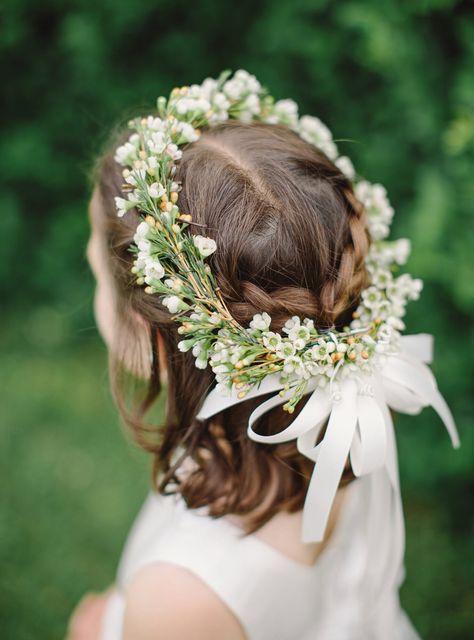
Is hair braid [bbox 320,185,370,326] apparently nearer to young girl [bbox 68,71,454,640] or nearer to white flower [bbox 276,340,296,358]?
young girl [bbox 68,71,454,640]

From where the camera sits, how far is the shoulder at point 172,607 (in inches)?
54.5

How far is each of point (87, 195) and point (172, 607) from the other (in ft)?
9.43

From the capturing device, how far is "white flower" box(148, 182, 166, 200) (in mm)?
1243

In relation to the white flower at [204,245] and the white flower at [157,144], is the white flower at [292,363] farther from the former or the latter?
the white flower at [157,144]

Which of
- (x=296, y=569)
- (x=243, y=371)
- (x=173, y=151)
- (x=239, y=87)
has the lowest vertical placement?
(x=296, y=569)

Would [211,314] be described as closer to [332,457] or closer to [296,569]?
[332,457]

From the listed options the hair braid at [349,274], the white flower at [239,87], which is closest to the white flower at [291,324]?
the hair braid at [349,274]

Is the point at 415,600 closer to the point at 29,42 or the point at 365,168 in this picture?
the point at 365,168

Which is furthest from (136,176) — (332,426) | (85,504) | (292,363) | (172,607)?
(85,504)

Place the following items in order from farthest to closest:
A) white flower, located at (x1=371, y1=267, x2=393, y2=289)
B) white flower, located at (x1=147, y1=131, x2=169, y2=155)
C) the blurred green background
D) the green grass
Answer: the green grass < the blurred green background < white flower, located at (x1=371, y1=267, x2=393, y2=289) < white flower, located at (x1=147, y1=131, x2=169, y2=155)

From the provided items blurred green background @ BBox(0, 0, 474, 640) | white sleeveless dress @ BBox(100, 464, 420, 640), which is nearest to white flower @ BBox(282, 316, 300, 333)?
white sleeveless dress @ BBox(100, 464, 420, 640)

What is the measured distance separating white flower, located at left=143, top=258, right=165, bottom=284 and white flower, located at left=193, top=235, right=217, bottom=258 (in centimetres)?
9

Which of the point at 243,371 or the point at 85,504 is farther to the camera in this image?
the point at 85,504

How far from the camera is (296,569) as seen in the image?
153cm
